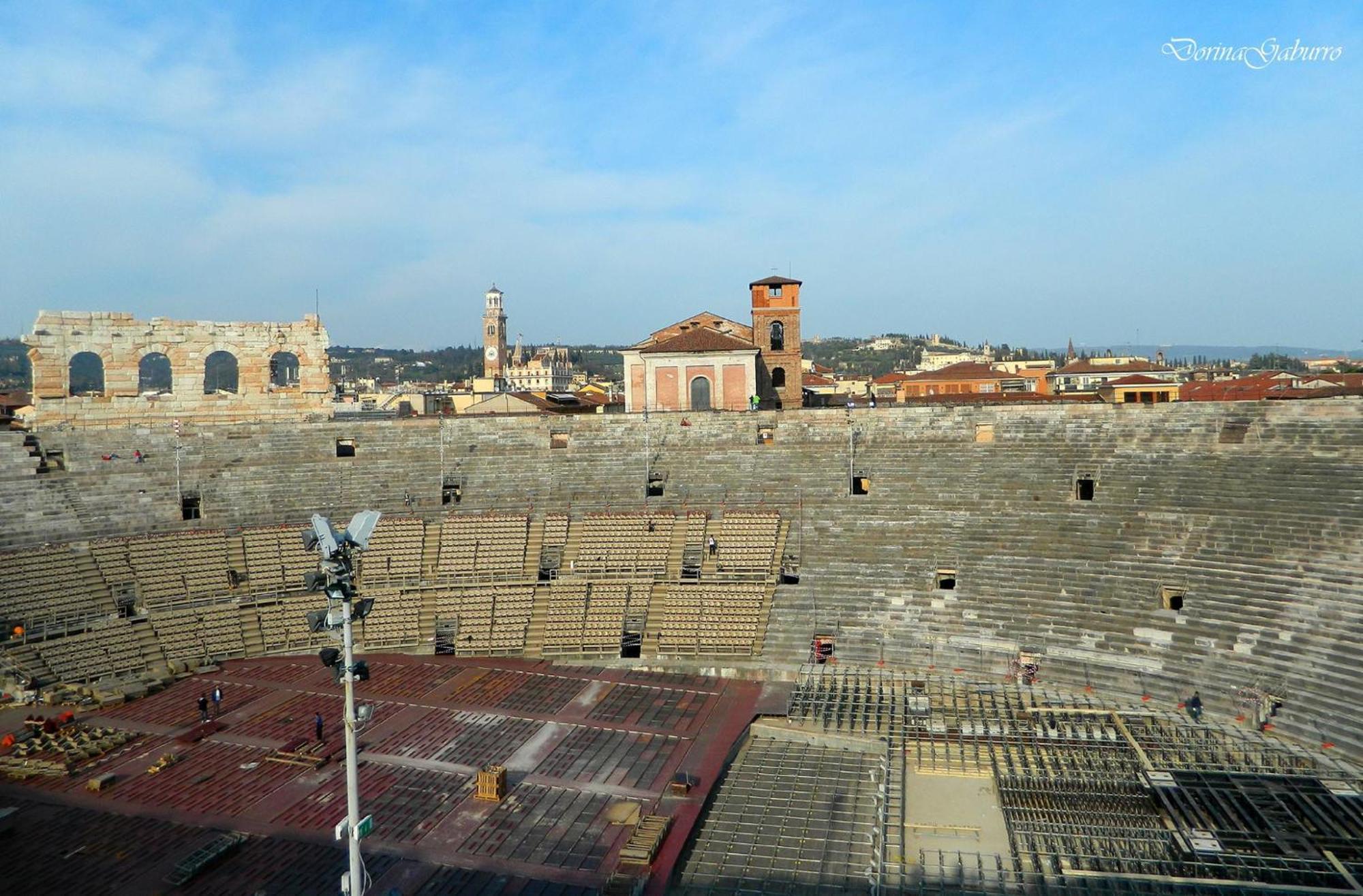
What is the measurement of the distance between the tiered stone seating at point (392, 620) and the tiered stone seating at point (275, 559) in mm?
2292

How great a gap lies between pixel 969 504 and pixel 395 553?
694 inches

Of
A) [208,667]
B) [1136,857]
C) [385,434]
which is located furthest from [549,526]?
[1136,857]

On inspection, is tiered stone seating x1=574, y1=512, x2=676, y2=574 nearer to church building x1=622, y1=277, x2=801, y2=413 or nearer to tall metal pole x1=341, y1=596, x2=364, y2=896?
church building x1=622, y1=277, x2=801, y2=413

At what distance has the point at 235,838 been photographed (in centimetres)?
1431

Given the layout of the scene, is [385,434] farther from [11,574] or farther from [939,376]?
[939,376]

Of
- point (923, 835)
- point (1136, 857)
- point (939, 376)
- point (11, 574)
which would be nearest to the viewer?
point (1136, 857)

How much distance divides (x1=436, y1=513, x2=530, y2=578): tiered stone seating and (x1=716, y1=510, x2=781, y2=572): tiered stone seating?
20.5 ft

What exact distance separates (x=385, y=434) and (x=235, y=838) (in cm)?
1766

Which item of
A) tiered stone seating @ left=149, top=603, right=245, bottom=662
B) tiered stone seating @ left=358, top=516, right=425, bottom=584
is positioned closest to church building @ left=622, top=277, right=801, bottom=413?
tiered stone seating @ left=358, top=516, right=425, bottom=584

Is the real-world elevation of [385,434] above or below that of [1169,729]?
above

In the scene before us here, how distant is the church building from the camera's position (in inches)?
1531

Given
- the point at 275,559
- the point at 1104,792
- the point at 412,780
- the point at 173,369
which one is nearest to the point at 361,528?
the point at 412,780

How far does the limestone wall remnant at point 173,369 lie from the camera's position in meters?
29.5

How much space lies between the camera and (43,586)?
2319 cm
